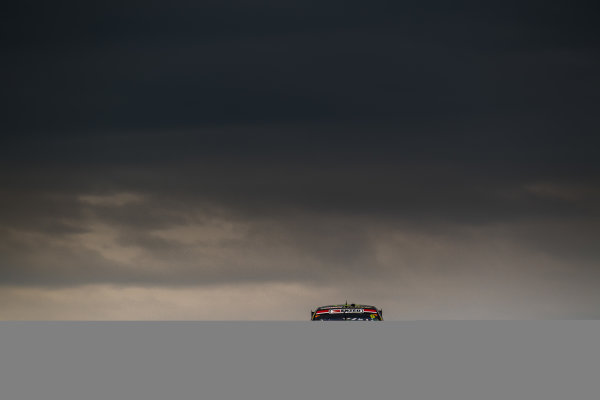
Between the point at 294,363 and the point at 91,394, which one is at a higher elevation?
the point at 294,363

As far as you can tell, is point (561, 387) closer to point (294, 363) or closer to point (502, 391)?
point (502, 391)

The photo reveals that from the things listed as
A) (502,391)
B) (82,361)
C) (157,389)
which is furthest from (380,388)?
A: (82,361)

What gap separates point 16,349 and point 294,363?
18.0ft

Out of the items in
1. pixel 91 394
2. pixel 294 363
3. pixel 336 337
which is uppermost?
pixel 336 337

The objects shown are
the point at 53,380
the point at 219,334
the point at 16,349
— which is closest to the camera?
the point at 53,380

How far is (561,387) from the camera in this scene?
1332 centimetres

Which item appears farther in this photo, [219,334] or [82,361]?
[219,334]

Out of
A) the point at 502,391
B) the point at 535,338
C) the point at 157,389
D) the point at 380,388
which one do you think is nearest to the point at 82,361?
the point at 157,389

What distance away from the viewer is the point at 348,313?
84.9 feet

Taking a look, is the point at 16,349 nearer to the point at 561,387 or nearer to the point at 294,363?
the point at 294,363

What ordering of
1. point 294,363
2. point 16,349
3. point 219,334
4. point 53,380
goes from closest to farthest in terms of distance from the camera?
point 53,380
point 294,363
point 16,349
point 219,334

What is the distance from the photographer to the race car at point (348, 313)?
25766mm

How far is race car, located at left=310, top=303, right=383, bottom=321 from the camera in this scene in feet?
84.5

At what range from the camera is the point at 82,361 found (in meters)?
16.7
